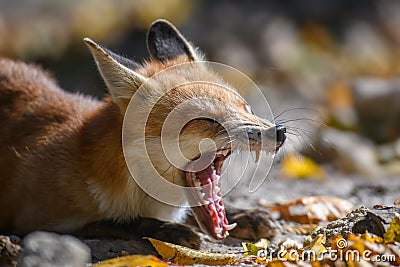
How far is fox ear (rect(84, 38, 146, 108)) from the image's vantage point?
558 centimetres

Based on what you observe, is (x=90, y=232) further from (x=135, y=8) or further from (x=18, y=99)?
(x=135, y=8)

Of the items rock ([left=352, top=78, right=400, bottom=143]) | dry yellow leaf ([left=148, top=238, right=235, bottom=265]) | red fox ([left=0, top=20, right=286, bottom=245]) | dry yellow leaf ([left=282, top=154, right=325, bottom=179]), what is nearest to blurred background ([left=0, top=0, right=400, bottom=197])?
rock ([left=352, top=78, right=400, bottom=143])

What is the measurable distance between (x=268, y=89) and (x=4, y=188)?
8009 millimetres

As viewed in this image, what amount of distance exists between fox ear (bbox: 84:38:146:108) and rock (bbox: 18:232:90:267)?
139 centimetres

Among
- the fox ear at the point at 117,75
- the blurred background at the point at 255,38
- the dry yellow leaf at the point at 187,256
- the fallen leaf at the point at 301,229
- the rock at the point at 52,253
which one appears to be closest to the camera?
the rock at the point at 52,253

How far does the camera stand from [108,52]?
226 inches

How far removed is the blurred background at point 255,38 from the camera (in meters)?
14.1

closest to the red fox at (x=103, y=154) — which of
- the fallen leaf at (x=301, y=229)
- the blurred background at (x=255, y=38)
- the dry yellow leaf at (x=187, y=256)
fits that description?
Answer: the dry yellow leaf at (x=187, y=256)

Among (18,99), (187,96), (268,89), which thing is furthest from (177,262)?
(268,89)

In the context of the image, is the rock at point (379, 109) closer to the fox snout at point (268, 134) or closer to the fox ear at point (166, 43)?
the fox ear at point (166, 43)

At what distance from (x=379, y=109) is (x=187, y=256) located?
6959 mm

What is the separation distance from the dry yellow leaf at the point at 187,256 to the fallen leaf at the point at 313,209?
5.58 feet

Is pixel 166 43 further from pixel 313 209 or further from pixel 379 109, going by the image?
pixel 379 109

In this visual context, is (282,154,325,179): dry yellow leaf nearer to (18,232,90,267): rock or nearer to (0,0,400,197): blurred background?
(0,0,400,197): blurred background
